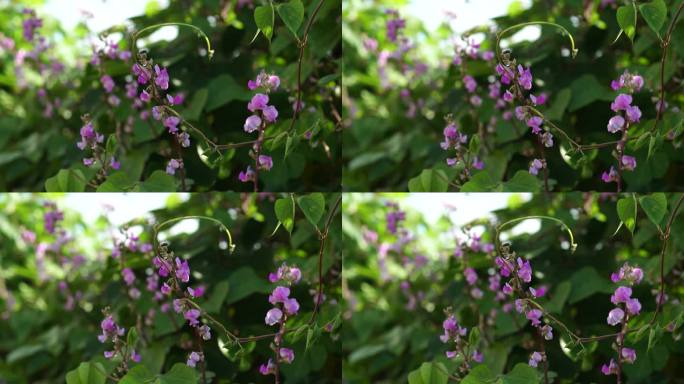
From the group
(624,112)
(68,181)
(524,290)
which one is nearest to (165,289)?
(68,181)

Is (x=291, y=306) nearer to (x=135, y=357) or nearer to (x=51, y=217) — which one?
(x=135, y=357)

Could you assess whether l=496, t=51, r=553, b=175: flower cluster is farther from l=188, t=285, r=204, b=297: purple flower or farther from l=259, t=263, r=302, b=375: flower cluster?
l=188, t=285, r=204, b=297: purple flower

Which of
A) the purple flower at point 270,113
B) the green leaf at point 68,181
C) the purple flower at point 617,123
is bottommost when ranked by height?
the green leaf at point 68,181

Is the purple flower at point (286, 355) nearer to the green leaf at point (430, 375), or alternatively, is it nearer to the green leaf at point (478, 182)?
the green leaf at point (430, 375)

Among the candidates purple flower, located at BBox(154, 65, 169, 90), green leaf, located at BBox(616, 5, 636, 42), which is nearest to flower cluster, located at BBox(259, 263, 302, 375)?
purple flower, located at BBox(154, 65, 169, 90)

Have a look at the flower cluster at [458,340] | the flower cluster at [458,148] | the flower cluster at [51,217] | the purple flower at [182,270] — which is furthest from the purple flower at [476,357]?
the flower cluster at [51,217]

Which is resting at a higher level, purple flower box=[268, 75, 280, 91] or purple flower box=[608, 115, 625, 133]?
purple flower box=[268, 75, 280, 91]
